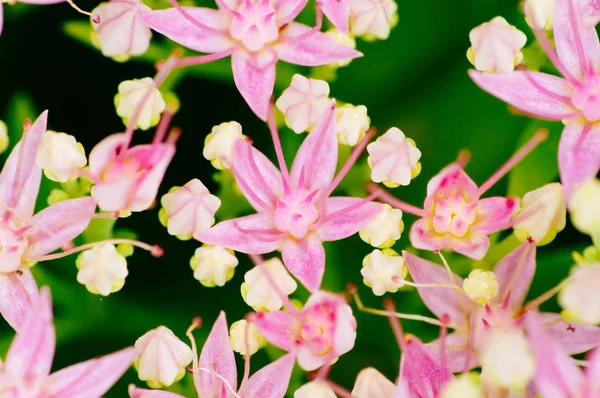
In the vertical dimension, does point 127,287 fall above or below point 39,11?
below

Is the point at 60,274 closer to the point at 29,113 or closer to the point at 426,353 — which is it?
the point at 29,113

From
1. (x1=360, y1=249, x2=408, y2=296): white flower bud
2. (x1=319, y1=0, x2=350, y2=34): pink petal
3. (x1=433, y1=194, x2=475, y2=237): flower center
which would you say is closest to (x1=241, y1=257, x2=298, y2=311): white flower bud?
(x1=360, y1=249, x2=408, y2=296): white flower bud

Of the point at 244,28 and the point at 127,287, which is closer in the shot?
the point at 244,28

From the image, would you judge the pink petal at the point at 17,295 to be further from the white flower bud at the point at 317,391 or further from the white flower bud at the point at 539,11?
the white flower bud at the point at 539,11

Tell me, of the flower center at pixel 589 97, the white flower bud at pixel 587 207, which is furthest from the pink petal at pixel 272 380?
the flower center at pixel 589 97

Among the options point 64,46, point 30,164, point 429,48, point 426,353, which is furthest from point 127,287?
point 429,48

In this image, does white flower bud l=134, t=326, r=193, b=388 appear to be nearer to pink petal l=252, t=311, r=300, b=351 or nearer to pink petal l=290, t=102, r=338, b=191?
pink petal l=252, t=311, r=300, b=351
